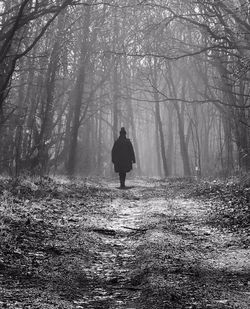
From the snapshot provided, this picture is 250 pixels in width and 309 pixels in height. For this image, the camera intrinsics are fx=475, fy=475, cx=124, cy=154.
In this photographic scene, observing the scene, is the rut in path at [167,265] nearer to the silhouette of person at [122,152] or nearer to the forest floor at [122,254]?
the forest floor at [122,254]

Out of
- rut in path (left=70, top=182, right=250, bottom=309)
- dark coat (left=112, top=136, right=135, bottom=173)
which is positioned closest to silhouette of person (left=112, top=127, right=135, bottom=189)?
dark coat (left=112, top=136, right=135, bottom=173)

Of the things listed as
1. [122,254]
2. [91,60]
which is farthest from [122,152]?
[122,254]

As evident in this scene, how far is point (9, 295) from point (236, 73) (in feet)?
26.3

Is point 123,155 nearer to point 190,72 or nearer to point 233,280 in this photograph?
point 190,72

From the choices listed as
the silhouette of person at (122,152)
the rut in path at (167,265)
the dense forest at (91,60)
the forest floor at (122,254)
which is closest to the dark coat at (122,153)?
the silhouette of person at (122,152)

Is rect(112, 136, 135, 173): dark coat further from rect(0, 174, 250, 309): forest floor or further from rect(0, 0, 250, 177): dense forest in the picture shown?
rect(0, 174, 250, 309): forest floor

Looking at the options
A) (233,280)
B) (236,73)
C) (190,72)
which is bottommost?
(233,280)

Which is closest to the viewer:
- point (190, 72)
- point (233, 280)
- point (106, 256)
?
point (233, 280)

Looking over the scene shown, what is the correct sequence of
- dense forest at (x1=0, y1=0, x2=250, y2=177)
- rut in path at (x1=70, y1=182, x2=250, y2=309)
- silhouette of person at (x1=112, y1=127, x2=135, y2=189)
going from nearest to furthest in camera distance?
rut in path at (x1=70, y1=182, x2=250, y2=309) < dense forest at (x1=0, y1=0, x2=250, y2=177) < silhouette of person at (x1=112, y1=127, x2=135, y2=189)

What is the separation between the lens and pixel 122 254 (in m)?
5.76

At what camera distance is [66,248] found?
19.6ft

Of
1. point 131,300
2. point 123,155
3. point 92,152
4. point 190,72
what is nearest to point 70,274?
point 131,300

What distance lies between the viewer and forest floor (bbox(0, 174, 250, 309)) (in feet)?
12.9

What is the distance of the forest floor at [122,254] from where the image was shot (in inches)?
155
